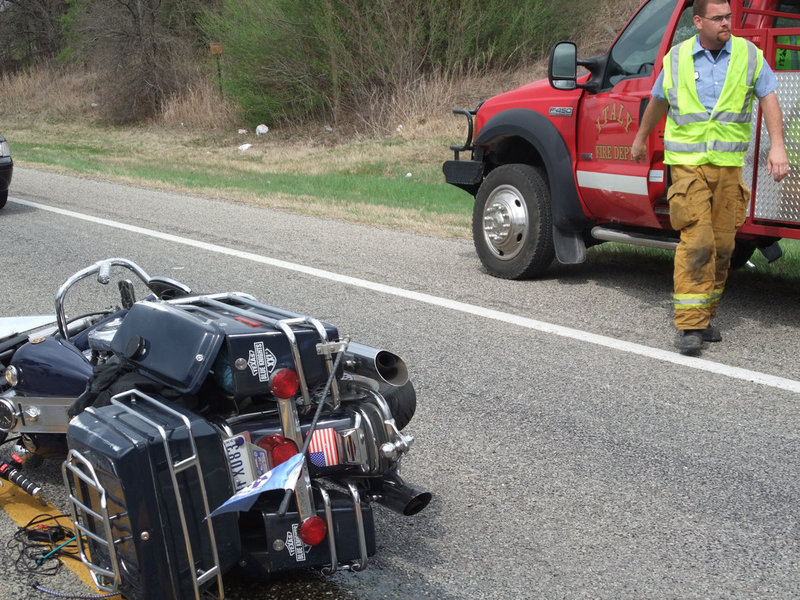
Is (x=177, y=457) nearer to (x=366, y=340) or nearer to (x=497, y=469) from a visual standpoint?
(x=497, y=469)

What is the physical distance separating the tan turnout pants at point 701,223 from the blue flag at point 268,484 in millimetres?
3588

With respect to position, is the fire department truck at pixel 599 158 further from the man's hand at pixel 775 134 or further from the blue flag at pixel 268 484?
the blue flag at pixel 268 484

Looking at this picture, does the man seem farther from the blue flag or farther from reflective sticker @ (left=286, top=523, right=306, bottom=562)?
the blue flag

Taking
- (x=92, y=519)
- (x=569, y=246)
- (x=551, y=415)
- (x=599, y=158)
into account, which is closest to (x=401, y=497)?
(x=92, y=519)

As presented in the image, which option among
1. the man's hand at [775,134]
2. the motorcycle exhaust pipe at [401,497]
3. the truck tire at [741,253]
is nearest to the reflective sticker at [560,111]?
the truck tire at [741,253]

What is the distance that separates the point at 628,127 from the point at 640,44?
637 millimetres

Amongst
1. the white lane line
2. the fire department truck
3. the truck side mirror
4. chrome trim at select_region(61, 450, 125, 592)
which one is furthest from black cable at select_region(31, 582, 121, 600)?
the truck side mirror

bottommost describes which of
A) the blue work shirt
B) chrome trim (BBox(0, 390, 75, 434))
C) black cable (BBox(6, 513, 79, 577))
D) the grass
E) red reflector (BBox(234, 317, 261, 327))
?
the grass

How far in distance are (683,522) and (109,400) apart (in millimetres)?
2127

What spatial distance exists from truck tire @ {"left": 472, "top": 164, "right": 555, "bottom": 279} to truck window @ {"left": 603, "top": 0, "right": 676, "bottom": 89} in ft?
3.25

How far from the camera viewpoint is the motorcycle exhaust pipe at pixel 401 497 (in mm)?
3104

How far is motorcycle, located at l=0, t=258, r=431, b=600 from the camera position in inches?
108

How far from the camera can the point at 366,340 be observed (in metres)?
6.06

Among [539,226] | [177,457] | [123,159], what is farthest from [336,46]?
[177,457]
